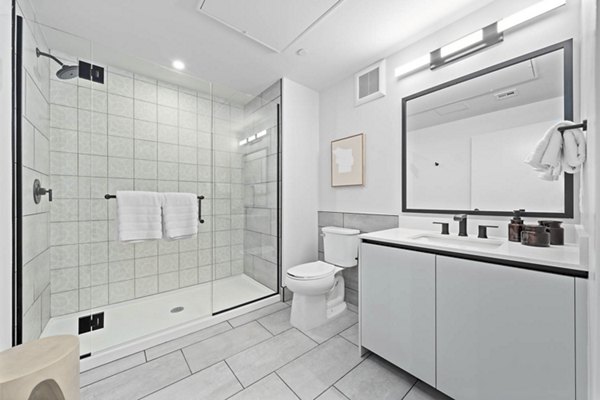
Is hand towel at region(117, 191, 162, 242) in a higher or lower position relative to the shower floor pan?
higher

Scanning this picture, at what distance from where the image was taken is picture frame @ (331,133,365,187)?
2.16 m

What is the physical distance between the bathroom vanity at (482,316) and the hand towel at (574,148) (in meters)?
0.38

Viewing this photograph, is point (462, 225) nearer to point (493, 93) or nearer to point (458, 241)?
point (458, 241)

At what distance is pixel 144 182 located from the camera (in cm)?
203

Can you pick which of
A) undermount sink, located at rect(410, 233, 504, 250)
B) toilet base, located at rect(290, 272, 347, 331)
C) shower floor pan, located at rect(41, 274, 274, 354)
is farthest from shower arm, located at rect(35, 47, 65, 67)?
undermount sink, located at rect(410, 233, 504, 250)

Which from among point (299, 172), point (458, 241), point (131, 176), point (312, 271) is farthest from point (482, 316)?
point (131, 176)

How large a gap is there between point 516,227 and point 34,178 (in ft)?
9.44

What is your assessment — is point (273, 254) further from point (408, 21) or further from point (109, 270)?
point (408, 21)

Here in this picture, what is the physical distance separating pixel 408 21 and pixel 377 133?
0.79 metres

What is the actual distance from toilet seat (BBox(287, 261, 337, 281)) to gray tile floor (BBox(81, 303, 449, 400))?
1.44 ft

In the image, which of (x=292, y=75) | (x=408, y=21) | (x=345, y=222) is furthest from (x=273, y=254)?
(x=408, y=21)

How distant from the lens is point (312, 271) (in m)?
1.96

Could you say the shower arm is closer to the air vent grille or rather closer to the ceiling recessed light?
the ceiling recessed light

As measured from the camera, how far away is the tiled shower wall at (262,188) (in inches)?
98.5
